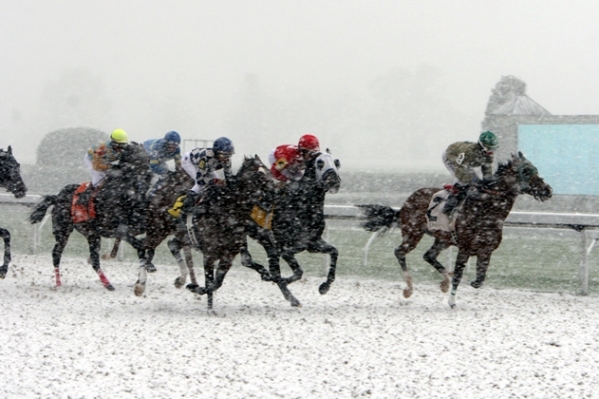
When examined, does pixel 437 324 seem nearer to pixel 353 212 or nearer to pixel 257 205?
pixel 257 205

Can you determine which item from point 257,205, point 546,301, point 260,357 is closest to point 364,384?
point 260,357

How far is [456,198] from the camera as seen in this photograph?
8.61m

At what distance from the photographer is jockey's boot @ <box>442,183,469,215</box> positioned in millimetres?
8594

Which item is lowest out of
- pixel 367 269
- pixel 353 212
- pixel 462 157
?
pixel 367 269

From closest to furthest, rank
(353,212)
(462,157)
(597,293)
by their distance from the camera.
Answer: (462,157) < (597,293) < (353,212)

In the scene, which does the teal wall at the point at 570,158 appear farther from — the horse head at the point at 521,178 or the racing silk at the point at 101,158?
the racing silk at the point at 101,158

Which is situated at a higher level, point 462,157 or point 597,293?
point 462,157

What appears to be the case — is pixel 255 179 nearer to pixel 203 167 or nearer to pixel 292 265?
pixel 203 167

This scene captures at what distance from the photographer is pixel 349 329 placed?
7.30 meters

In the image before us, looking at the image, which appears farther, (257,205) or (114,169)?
(114,169)

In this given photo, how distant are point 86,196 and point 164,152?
0.98 m

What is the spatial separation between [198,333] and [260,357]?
3.28 feet

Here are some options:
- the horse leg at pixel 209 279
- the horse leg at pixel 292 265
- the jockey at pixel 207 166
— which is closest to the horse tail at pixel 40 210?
the jockey at pixel 207 166

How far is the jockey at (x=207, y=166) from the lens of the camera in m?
8.03
